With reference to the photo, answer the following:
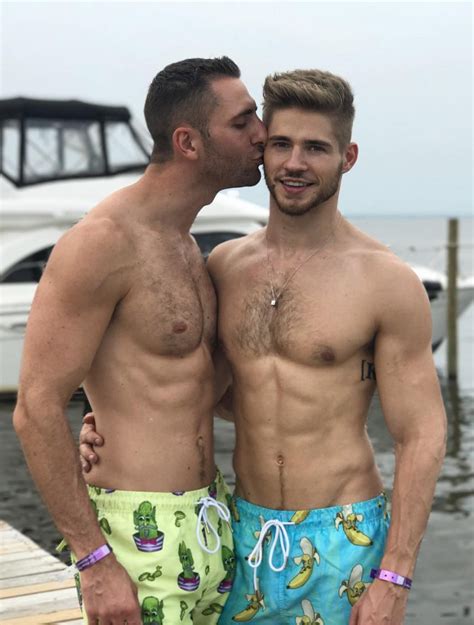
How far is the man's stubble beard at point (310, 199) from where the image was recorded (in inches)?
129

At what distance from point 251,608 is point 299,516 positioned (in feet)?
1.11

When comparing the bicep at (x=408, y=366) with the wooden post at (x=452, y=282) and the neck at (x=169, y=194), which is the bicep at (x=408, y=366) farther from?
the wooden post at (x=452, y=282)

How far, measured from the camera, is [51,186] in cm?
1577

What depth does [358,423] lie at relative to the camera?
131 inches

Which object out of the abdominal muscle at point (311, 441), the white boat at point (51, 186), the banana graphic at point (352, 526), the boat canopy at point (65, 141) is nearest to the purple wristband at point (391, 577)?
the banana graphic at point (352, 526)

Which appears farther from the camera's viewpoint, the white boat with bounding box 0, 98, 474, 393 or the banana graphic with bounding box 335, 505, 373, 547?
the white boat with bounding box 0, 98, 474, 393

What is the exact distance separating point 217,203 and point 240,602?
12.7 metres

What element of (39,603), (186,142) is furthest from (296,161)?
(39,603)

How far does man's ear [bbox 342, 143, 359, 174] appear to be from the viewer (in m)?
3.35

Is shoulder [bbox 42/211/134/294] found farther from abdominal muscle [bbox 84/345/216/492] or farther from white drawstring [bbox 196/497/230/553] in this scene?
white drawstring [bbox 196/497/230/553]

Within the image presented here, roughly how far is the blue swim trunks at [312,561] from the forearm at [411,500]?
0.29 feet

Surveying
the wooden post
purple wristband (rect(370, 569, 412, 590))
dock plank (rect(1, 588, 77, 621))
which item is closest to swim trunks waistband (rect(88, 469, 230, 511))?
purple wristband (rect(370, 569, 412, 590))

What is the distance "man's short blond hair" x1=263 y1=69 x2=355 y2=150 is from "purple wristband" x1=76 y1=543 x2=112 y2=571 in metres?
1.41

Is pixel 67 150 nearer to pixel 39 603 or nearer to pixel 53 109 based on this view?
pixel 53 109
